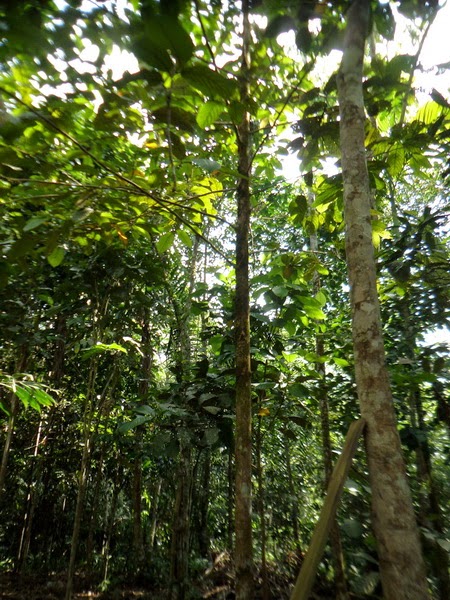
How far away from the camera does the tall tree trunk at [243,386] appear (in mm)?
1626

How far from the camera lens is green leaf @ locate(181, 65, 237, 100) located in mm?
1074

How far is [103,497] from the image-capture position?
5848mm

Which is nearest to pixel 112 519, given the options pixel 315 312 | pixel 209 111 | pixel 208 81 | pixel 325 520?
pixel 315 312

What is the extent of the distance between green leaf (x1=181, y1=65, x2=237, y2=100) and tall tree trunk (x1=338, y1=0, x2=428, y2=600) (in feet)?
2.26

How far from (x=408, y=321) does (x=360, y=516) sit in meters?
1.44

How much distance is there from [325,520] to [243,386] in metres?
0.86

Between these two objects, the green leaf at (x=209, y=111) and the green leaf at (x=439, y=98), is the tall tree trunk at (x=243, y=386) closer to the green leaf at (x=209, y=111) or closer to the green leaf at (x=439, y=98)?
the green leaf at (x=209, y=111)

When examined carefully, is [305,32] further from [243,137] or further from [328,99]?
[243,137]

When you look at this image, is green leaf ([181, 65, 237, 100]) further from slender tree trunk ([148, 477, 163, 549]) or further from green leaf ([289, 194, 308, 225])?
slender tree trunk ([148, 477, 163, 549])

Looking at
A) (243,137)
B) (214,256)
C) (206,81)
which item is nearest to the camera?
(206,81)

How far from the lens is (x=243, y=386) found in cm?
190

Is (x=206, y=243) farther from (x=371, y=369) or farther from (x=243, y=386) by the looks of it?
(x=371, y=369)

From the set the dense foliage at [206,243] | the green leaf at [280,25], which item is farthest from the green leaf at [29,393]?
the green leaf at [280,25]

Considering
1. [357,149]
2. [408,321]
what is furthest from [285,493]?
[357,149]
